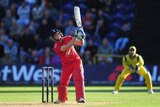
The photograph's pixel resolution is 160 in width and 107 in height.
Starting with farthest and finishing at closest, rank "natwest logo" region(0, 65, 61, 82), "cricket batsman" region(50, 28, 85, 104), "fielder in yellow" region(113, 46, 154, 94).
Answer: "natwest logo" region(0, 65, 61, 82), "fielder in yellow" region(113, 46, 154, 94), "cricket batsman" region(50, 28, 85, 104)

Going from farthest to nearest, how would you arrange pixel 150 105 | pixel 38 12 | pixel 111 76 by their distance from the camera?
pixel 38 12 < pixel 111 76 < pixel 150 105

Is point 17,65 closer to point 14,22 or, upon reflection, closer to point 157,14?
point 14,22

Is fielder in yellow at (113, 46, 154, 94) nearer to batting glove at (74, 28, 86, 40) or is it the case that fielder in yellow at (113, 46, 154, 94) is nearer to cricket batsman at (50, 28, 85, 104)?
cricket batsman at (50, 28, 85, 104)

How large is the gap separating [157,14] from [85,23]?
11.8 ft

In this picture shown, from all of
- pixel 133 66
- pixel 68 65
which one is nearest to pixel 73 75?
pixel 68 65

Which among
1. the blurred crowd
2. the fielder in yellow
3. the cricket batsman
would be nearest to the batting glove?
the cricket batsman

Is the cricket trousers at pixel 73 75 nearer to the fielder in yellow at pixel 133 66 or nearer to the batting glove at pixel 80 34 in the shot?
the batting glove at pixel 80 34

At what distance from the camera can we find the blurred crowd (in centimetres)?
2991

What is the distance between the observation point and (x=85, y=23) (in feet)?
101

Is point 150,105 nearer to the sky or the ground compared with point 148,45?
nearer to the ground

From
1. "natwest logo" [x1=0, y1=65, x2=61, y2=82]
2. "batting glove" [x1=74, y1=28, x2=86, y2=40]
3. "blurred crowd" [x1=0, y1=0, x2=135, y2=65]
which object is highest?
"blurred crowd" [x1=0, y1=0, x2=135, y2=65]

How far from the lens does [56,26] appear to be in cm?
3066

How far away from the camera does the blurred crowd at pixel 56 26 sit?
1177 inches

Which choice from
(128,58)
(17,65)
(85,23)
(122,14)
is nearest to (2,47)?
(17,65)
